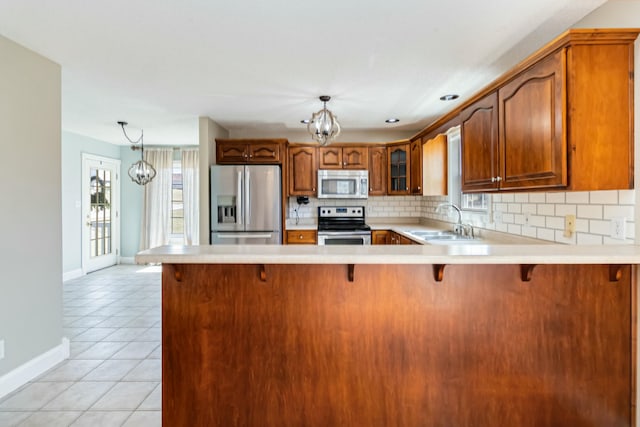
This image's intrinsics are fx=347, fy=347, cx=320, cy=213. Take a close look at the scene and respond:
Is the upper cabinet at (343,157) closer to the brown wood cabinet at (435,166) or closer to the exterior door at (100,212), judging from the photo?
the brown wood cabinet at (435,166)

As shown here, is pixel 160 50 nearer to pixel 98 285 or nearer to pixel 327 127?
pixel 327 127

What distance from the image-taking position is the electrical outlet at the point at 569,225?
6.73ft

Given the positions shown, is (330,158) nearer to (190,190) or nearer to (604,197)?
(190,190)

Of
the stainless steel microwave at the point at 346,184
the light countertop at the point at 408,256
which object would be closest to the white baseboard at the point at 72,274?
the stainless steel microwave at the point at 346,184

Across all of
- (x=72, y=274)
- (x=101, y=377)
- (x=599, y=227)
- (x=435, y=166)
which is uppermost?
(x=435, y=166)

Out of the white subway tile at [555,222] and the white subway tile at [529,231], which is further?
the white subway tile at [529,231]

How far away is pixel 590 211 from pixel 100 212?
695cm

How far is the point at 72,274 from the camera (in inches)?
218

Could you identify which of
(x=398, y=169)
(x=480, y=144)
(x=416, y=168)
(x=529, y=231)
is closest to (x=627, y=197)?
(x=529, y=231)

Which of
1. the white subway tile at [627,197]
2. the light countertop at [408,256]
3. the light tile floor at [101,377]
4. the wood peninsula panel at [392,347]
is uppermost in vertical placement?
the white subway tile at [627,197]

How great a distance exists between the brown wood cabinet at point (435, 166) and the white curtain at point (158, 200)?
471 centimetres

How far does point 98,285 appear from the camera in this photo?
518 centimetres

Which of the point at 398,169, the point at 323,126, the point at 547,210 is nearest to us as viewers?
the point at 547,210

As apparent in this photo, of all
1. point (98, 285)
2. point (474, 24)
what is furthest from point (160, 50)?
point (98, 285)
